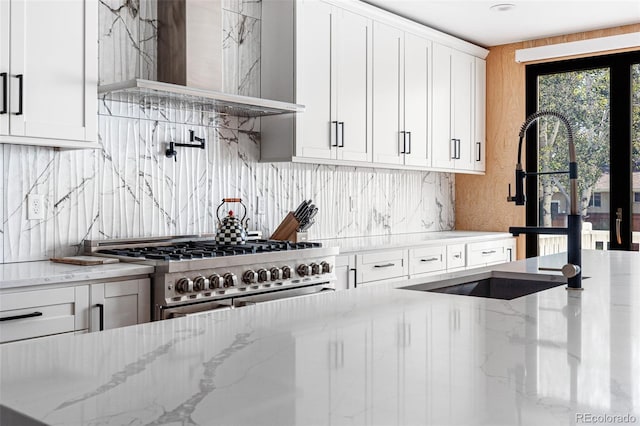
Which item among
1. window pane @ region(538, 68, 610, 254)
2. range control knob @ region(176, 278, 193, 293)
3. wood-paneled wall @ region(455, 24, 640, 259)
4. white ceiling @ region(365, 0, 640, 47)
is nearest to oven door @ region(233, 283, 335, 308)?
range control knob @ region(176, 278, 193, 293)

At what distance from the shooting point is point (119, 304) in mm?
2637

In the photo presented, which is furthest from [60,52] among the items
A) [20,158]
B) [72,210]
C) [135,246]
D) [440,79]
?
[440,79]

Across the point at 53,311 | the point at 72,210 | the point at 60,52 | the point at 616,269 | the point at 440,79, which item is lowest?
the point at 53,311

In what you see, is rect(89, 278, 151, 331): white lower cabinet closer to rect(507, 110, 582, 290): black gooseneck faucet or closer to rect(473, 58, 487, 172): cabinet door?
rect(507, 110, 582, 290): black gooseneck faucet

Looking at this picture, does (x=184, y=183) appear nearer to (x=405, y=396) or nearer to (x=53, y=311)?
(x=53, y=311)

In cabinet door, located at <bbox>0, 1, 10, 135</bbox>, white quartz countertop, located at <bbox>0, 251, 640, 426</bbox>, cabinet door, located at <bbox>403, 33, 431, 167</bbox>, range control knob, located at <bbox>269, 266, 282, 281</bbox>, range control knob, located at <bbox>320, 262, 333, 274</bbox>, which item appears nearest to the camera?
white quartz countertop, located at <bbox>0, 251, 640, 426</bbox>

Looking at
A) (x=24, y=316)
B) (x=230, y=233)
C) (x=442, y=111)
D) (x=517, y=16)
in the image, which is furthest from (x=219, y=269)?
(x=517, y=16)

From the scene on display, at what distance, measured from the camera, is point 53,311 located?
2.43 meters

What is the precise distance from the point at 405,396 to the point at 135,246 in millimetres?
2618

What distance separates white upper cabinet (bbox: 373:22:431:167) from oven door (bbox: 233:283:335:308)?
4.17ft

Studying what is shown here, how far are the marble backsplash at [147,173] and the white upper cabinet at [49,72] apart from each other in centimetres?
34

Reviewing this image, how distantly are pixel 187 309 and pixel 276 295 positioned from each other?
1.72 ft

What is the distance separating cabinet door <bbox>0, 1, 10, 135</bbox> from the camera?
251 centimetres

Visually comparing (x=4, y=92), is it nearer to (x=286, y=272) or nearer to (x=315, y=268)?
(x=286, y=272)
